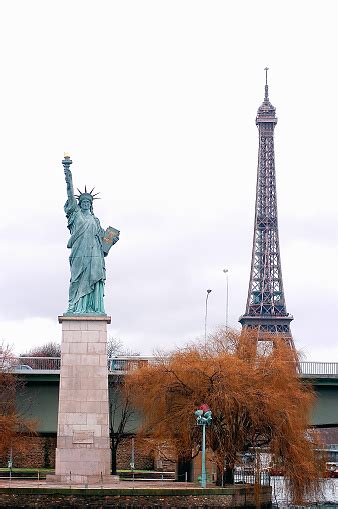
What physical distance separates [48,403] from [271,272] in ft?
310

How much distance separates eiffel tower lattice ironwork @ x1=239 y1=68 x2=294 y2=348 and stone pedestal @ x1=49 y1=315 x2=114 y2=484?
93477mm

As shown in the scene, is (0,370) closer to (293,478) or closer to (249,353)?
(249,353)

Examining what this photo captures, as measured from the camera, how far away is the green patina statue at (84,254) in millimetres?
59875

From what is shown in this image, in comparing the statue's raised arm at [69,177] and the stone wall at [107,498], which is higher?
the statue's raised arm at [69,177]

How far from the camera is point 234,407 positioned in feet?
190

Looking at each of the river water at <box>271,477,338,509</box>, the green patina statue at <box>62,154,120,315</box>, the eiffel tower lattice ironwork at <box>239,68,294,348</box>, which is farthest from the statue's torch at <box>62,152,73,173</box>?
the eiffel tower lattice ironwork at <box>239,68,294,348</box>

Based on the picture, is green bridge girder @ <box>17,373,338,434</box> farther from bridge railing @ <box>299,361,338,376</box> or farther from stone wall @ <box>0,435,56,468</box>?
stone wall @ <box>0,435,56,468</box>

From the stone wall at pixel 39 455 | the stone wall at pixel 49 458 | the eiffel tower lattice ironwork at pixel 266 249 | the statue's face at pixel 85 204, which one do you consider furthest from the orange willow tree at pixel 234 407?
the eiffel tower lattice ironwork at pixel 266 249

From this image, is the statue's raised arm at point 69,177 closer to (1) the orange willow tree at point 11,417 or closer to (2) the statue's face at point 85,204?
(2) the statue's face at point 85,204

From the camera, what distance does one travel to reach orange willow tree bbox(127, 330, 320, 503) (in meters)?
57.3

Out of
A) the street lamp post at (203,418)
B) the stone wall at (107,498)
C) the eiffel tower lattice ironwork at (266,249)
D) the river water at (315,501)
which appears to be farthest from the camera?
the eiffel tower lattice ironwork at (266,249)

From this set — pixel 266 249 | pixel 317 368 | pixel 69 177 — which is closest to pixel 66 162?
pixel 69 177

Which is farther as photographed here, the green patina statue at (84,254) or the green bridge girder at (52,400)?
the green bridge girder at (52,400)

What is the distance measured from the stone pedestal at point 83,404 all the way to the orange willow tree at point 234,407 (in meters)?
3.34
